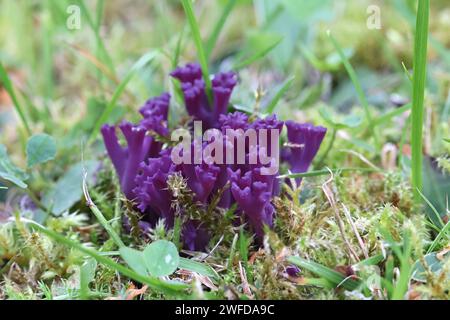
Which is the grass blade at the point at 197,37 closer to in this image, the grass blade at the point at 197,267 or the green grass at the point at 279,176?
the green grass at the point at 279,176

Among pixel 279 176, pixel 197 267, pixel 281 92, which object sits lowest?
pixel 197 267

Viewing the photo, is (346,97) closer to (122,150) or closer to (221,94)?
(221,94)

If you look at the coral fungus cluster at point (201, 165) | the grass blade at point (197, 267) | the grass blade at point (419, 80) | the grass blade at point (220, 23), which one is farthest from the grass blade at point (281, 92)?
the grass blade at point (197, 267)

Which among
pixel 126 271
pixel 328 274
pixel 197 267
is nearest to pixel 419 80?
pixel 328 274

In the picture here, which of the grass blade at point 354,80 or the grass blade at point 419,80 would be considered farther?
the grass blade at point 354,80

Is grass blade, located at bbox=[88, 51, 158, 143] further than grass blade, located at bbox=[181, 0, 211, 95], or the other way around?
grass blade, located at bbox=[88, 51, 158, 143]

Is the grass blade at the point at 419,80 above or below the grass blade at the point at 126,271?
above

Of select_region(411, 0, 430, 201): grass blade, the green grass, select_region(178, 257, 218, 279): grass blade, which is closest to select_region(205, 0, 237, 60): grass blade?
the green grass

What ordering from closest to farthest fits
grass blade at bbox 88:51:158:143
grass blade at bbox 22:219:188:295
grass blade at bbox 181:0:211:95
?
grass blade at bbox 22:219:188:295 → grass blade at bbox 181:0:211:95 → grass blade at bbox 88:51:158:143

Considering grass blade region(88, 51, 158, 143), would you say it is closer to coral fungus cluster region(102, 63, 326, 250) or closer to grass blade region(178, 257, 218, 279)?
coral fungus cluster region(102, 63, 326, 250)

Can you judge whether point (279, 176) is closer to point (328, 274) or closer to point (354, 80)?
point (328, 274)
